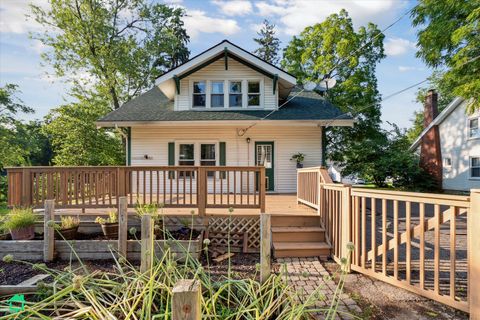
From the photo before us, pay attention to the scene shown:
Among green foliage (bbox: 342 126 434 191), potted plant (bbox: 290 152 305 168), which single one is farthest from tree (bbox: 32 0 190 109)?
green foliage (bbox: 342 126 434 191)

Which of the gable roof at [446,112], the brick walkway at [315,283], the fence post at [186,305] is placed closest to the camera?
the fence post at [186,305]

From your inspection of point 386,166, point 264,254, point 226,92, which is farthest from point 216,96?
point 386,166

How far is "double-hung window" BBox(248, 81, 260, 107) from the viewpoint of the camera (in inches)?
398

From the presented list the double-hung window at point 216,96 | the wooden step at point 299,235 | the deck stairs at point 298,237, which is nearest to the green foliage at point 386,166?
the double-hung window at point 216,96

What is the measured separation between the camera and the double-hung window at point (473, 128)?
13952mm

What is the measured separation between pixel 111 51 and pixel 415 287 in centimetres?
1865

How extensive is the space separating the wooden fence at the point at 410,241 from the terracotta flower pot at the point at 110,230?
379 centimetres

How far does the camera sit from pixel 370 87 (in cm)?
1748

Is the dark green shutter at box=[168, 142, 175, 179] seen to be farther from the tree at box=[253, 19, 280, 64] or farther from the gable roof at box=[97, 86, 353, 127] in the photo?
the tree at box=[253, 19, 280, 64]

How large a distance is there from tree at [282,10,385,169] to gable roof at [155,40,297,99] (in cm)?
818

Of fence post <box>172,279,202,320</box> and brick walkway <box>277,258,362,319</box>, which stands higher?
fence post <box>172,279,202,320</box>

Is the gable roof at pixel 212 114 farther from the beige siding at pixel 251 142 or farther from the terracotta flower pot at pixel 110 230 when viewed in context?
the terracotta flower pot at pixel 110 230

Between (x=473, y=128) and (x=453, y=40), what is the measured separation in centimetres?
955

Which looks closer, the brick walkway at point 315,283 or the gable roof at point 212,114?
the brick walkway at point 315,283
